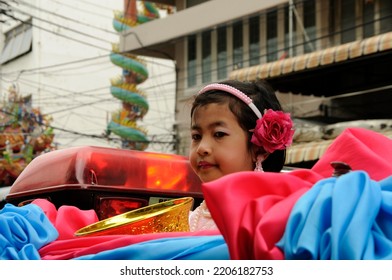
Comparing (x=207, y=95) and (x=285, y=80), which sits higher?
(x=285, y=80)

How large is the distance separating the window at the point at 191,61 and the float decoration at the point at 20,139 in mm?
3792

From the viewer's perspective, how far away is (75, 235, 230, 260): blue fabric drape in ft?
4.74

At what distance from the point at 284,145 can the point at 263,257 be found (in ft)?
3.77

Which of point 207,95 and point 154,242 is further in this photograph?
point 207,95

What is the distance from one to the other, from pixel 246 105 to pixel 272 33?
15.0m

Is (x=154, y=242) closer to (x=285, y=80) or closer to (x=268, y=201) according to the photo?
(x=268, y=201)

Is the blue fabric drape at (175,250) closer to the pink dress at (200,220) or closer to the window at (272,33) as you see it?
the pink dress at (200,220)

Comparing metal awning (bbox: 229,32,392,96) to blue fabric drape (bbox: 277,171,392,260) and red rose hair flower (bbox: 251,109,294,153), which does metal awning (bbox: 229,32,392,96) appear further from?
blue fabric drape (bbox: 277,171,392,260)

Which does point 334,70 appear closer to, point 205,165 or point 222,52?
point 222,52

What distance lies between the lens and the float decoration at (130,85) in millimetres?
22375

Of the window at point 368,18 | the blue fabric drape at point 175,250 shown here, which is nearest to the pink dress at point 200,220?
the blue fabric drape at point 175,250

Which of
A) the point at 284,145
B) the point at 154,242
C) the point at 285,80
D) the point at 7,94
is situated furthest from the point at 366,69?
the point at 7,94
